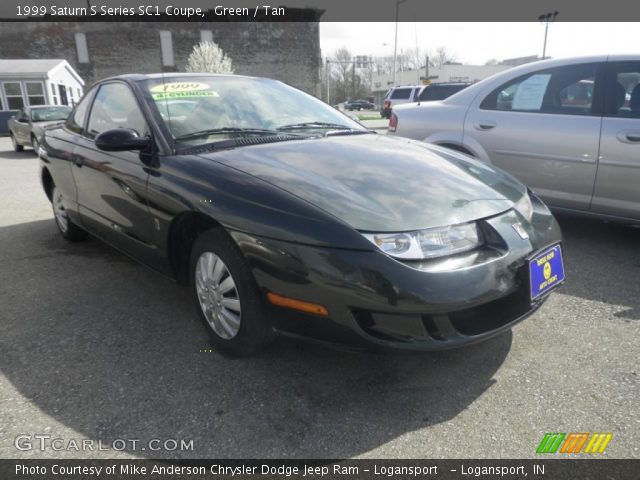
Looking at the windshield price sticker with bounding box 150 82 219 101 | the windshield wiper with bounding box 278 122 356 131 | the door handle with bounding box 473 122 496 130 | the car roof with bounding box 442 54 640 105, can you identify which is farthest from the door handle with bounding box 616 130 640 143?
the windshield price sticker with bounding box 150 82 219 101

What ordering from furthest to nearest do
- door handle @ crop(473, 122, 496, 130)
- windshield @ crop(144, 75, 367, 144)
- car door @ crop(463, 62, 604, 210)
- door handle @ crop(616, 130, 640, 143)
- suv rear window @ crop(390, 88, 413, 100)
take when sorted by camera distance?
1. suv rear window @ crop(390, 88, 413, 100)
2. door handle @ crop(473, 122, 496, 130)
3. car door @ crop(463, 62, 604, 210)
4. door handle @ crop(616, 130, 640, 143)
5. windshield @ crop(144, 75, 367, 144)

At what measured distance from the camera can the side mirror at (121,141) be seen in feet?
8.88

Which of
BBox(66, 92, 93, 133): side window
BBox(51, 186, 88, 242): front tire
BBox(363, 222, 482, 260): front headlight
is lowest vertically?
BBox(51, 186, 88, 242): front tire

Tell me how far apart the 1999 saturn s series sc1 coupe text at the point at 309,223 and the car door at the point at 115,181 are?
2cm

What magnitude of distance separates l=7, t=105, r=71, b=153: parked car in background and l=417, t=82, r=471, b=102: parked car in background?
1103 centimetres

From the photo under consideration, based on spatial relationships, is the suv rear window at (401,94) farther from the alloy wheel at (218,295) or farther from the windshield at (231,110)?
the alloy wheel at (218,295)

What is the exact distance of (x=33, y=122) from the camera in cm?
1340

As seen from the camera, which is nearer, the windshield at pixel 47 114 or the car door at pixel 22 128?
the windshield at pixel 47 114

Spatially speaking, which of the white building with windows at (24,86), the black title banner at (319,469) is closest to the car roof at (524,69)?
the black title banner at (319,469)

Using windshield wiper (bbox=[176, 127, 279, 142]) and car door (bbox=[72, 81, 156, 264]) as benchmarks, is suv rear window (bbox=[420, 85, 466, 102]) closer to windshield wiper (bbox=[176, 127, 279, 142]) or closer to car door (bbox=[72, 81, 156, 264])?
car door (bbox=[72, 81, 156, 264])

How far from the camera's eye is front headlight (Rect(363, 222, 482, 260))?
1.96 metres

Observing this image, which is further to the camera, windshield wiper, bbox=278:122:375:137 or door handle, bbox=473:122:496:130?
door handle, bbox=473:122:496:130

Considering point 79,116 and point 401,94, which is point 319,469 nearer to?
point 79,116

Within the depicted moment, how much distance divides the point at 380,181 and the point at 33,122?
14.1 metres
